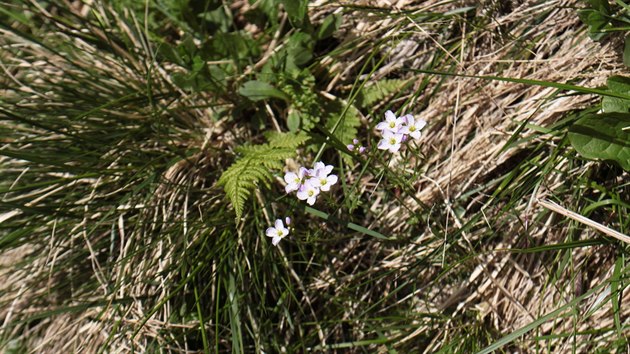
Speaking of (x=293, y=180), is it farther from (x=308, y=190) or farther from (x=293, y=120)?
(x=293, y=120)

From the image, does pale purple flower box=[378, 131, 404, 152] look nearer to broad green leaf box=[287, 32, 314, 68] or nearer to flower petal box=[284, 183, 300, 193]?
flower petal box=[284, 183, 300, 193]

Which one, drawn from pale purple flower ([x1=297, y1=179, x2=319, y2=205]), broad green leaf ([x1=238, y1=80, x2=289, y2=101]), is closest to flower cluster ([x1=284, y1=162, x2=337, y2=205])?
pale purple flower ([x1=297, y1=179, x2=319, y2=205])

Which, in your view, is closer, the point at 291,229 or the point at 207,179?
the point at 291,229

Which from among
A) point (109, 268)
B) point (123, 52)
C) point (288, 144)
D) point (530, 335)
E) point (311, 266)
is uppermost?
point (123, 52)

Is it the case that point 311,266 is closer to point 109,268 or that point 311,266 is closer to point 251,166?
point 251,166

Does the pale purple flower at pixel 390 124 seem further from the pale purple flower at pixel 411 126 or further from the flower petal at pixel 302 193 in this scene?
the flower petal at pixel 302 193

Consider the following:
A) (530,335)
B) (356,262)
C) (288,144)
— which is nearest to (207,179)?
(288,144)
